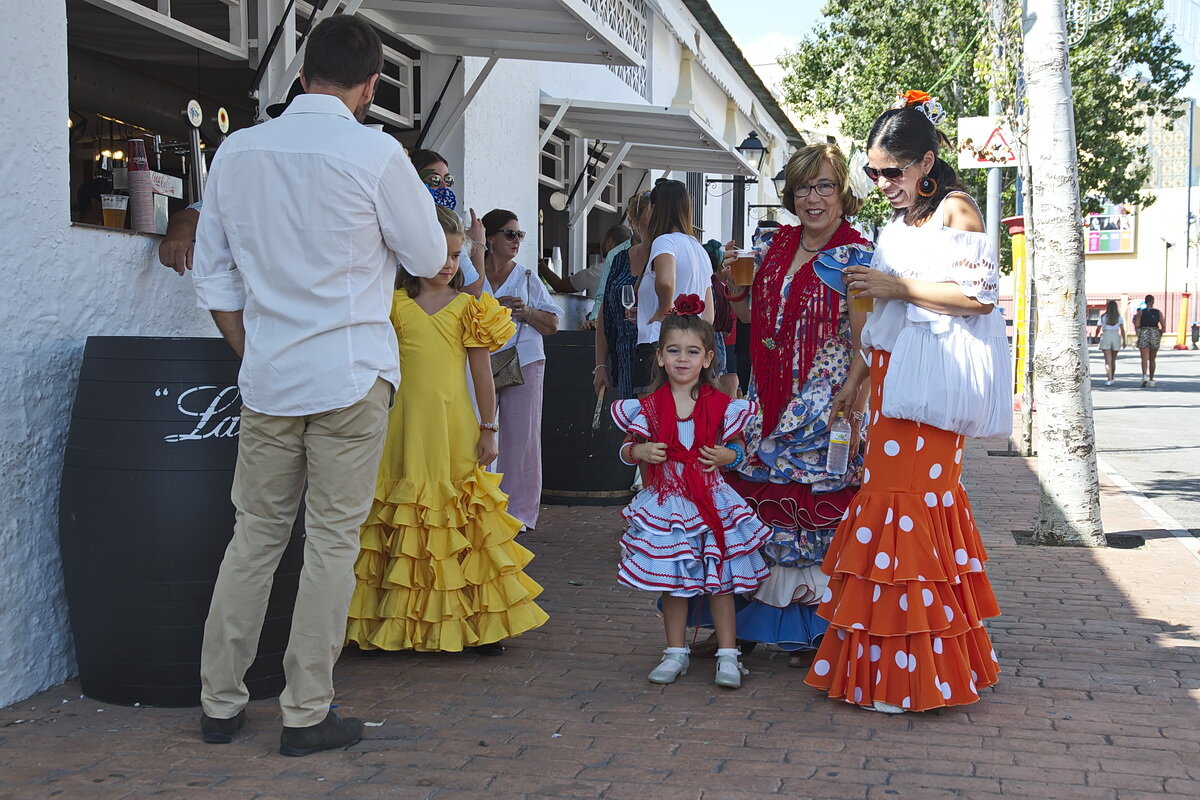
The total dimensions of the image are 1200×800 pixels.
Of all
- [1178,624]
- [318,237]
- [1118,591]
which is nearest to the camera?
[318,237]

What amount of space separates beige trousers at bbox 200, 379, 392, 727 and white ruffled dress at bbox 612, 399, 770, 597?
1.10 m

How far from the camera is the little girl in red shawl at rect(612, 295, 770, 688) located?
428 centimetres

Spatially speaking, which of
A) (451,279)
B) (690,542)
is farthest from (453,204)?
(690,542)

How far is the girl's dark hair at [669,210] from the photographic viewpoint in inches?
244

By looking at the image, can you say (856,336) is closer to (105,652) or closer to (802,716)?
(802,716)

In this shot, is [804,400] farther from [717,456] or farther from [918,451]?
[918,451]

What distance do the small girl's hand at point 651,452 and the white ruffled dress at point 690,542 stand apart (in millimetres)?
92

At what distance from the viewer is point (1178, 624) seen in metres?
5.32

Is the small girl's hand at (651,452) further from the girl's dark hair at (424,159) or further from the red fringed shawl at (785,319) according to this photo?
the girl's dark hair at (424,159)

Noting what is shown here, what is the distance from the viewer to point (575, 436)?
8.40m

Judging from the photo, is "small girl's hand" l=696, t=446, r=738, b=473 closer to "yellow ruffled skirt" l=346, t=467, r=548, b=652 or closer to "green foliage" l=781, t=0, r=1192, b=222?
"yellow ruffled skirt" l=346, t=467, r=548, b=652

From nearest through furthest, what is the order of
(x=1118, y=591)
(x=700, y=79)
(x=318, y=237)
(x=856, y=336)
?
(x=318, y=237) → (x=856, y=336) → (x=1118, y=591) → (x=700, y=79)

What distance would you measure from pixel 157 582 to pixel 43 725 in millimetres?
558

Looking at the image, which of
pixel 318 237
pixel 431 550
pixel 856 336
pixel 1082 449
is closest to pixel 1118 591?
pixel 1082 449
